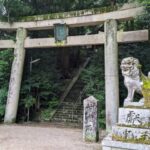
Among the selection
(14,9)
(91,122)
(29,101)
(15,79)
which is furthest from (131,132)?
(14,9)

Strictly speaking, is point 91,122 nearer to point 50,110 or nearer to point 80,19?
point 80,19

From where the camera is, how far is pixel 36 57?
548 inches

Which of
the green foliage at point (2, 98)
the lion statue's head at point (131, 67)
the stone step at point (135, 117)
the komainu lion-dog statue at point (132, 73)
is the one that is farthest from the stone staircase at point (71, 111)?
the lion statue's head at point (131, 67)

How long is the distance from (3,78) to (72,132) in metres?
4.77

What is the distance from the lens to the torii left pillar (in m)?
11.8

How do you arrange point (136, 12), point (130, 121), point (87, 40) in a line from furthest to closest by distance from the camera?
1. point (87, 40)
2. point (136, 12)
3. point (130, 121)

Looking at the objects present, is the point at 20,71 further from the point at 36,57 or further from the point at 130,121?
the point at 130,121

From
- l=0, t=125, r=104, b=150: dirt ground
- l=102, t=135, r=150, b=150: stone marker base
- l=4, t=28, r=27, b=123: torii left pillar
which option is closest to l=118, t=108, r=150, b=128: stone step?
l=102, t=135, r=150, b=150: stone marker base

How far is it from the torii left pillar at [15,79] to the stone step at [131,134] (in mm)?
6547

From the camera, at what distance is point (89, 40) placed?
35.7ft

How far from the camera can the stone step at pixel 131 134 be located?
6051 millimetres

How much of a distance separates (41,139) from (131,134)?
10.9ft

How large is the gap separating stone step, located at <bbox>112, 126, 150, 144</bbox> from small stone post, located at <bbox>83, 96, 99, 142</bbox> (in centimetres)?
183

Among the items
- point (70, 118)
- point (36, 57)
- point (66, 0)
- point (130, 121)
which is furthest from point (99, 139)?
point (66, 0)
